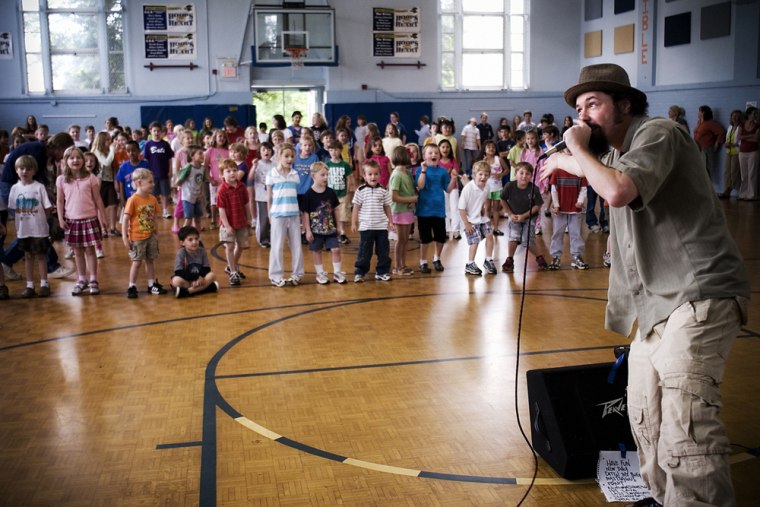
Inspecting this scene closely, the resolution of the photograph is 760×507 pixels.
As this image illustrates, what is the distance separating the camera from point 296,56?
22.1 meters

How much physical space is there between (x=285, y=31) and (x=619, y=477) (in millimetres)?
19761

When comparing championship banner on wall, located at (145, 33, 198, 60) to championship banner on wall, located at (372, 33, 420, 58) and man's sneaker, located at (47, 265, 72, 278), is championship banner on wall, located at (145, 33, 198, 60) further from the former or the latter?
man's sneaker, located at (47, 265, 72, 278)

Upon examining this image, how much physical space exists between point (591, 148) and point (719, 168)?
17471 millimetres

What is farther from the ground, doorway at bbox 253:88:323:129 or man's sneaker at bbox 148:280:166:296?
doorway at bbox 253:88:323:129

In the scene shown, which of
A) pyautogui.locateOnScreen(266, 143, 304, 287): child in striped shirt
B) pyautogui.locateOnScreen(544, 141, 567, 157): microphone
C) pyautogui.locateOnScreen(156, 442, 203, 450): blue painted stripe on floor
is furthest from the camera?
pyautogui.locateOnScreen(266, 143, 304, 287): child in striped shirt

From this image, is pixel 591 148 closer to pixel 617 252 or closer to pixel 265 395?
pixel 617 252

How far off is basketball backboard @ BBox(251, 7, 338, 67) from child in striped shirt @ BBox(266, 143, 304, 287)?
45.0 feet

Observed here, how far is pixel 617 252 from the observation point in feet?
11.5

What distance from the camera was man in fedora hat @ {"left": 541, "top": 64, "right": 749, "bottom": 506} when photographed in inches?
117

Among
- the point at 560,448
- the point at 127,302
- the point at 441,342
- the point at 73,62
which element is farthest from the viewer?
the point at 73,62

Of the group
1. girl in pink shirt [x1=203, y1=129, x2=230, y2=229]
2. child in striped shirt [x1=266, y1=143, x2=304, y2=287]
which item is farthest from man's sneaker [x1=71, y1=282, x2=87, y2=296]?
girl in pink shirt [x1=203, y1=129, x2=230, y2=229]

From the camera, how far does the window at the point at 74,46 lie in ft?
72.0

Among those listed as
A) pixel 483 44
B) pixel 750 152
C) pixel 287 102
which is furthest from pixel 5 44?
pixel 750 152

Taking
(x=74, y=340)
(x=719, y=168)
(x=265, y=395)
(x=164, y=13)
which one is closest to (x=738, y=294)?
(x=265, y=395)
